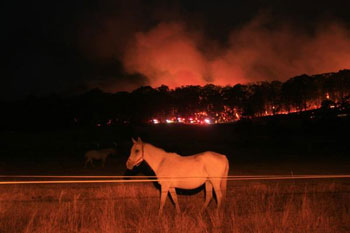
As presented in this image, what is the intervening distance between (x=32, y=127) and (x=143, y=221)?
206 ft

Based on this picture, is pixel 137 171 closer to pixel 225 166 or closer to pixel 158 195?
pixel 158 195

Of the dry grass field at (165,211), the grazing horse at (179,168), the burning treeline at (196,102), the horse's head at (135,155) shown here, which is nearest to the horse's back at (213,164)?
the grazing horse at (179,168)

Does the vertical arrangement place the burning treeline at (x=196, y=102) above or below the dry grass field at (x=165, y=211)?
above

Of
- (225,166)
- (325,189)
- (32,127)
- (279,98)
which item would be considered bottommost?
(325,189)

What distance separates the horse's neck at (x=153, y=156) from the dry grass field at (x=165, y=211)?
4.17 ft

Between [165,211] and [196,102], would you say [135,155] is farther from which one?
[196,102]

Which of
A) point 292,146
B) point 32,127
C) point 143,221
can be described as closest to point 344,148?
point 292,146

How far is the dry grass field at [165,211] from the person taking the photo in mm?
7074

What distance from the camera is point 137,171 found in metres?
16.7

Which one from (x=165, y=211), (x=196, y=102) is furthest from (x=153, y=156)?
(x=196, y=102)

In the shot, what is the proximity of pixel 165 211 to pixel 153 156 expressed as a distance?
1.58 m

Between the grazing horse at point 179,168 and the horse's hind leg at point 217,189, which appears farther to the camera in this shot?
the horse's hind leg at point 217,189

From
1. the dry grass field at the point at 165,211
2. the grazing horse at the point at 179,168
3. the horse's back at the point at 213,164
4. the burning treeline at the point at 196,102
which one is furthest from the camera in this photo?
the burning treeline at the point at 196,102

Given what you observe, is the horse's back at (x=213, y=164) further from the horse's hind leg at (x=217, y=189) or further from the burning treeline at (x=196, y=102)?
the burning treeline at (x=196, y=102)
